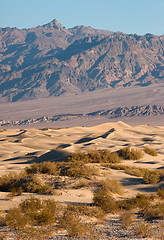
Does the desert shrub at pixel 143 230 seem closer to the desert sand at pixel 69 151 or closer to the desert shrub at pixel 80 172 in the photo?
the desert sand at pixel 69 151

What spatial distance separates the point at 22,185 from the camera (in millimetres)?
10594

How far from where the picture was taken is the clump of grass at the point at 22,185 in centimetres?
1014

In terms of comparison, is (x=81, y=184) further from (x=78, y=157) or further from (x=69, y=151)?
(x=69, y=151)

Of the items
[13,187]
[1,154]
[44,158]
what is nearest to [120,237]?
[13,187]

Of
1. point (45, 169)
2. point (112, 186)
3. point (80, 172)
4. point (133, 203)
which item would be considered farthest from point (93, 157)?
point (133, 203)

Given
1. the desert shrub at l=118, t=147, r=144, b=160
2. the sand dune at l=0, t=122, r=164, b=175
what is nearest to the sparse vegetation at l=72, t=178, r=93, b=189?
the sand dune at l=0, t=122, r=164, b=175

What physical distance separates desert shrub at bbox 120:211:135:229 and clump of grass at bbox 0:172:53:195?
8.88 feet

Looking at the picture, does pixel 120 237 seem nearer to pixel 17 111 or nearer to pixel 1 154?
pixel 1 154

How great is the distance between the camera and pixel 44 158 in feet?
58.2

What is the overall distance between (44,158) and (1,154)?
25.6 feet

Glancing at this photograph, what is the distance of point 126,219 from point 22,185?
4.05m

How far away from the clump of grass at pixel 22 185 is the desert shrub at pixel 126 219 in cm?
271

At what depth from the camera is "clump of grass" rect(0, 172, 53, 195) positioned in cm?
1014

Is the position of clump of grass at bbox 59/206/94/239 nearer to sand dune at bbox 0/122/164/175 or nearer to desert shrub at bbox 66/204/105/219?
desert shrub at bbox 66/204/105/219
